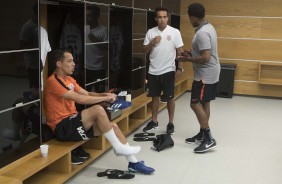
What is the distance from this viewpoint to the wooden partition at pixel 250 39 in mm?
6938

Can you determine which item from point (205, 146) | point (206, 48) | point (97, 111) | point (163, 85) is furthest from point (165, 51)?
point (97, 111)

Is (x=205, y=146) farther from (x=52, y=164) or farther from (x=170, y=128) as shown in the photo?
(x=52, y=164)

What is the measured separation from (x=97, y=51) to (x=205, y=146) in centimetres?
161

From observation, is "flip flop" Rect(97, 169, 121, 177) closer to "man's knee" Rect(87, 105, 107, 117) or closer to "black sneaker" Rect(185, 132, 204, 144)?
"man's knee" Rect(87, 105, 107, 117)

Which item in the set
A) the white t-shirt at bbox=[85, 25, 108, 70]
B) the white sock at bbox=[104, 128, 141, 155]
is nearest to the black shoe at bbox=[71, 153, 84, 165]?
the white sock at bbox=[104, 128, 141, 155]

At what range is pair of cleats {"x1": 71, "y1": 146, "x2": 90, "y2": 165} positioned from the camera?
3298mm

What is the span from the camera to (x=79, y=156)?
341 centimetres

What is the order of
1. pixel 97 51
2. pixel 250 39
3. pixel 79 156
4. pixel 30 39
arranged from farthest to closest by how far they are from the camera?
pixel 250 39
pixel 97 51
pixel 79 156
pixel 30 39

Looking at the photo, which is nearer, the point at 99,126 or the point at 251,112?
the point at 99,126

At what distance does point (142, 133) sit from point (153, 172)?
115cm

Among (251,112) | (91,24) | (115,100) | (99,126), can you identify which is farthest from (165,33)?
(251,112)

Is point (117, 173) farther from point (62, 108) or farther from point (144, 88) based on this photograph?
point (144, 88)

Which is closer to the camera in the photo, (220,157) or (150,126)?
(220,157)

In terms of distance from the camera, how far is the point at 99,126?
317 cm
